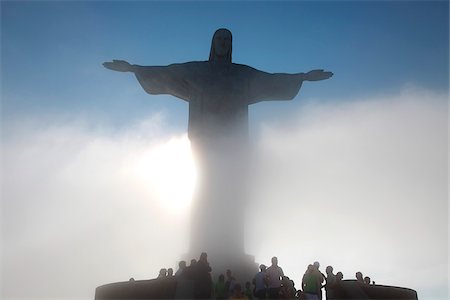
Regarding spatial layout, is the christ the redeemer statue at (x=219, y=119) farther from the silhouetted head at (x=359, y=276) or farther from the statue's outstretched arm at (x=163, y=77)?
the silhouetted head at (x=359, y=276)

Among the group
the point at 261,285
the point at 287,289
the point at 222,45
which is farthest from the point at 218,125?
the point at 287,289

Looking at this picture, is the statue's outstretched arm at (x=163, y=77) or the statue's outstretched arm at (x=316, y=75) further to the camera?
the statue's outstretched arm at (x=316, y=75)

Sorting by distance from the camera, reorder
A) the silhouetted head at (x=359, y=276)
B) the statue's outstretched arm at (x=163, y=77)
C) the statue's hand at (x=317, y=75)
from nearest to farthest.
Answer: the silhouetted head at (x=359, y=276) → the statue's outstretched arm at (x=163, y=77) → the statue's hand at (x=317, y=75)

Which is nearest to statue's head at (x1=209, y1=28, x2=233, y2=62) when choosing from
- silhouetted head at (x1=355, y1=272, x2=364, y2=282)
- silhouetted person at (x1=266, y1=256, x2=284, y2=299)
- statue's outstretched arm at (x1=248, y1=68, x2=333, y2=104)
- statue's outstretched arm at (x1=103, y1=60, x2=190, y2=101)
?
statue's outstretched arm at (x1=248, y1=68, x2=333, y2=104)

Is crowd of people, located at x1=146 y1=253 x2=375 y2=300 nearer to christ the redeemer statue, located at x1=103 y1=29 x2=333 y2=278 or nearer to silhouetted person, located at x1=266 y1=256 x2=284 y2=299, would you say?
silhouetted person, located at x1=266 y1=256 x2=284 y2=299

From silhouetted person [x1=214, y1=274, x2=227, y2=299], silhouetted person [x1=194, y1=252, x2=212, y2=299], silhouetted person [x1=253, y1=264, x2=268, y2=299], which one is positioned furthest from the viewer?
silhouetted person [x1=214, y1=274, x2=227, y2=299]

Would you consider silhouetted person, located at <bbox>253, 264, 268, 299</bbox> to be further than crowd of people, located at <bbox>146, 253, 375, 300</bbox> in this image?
Yes

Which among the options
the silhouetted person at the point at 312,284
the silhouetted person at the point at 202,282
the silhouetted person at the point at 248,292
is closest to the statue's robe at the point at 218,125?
the silhouetted person at the point at 248,292
